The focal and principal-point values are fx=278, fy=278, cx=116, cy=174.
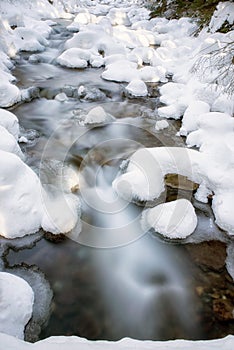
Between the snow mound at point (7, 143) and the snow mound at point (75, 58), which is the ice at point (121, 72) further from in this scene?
the snow mound at point (7, 143)

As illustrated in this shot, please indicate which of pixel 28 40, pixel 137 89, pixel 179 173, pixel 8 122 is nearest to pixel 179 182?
pixel 179 173

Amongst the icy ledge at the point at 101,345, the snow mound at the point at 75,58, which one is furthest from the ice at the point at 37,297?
the snow mound at the point at 75,58

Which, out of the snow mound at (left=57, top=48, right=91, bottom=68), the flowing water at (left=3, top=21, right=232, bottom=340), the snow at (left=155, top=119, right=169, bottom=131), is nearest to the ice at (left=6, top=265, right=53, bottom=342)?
the flowing water at (left=3, top=21, right=232, bottom=340)

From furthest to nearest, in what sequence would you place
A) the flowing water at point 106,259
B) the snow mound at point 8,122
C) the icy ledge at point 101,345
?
the snow mound at point 8,122
the flowing water at point 106,259
the icy ledge at point 101,345

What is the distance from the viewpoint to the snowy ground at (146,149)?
2.96m

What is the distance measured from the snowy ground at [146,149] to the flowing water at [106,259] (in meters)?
0.20

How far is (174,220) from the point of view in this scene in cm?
305

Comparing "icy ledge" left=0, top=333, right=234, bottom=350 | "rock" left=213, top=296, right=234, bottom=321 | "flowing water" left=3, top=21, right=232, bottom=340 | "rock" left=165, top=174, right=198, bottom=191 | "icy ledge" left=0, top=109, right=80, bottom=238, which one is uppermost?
"icy ledge" left=0, top=333, right=234, bottom=350

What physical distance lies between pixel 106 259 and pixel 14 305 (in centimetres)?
106

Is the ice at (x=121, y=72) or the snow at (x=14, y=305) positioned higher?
the snow at (x=14, y=305)

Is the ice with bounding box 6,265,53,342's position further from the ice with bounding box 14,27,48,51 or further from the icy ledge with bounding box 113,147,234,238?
the ice with bounding box 14,27,48,51

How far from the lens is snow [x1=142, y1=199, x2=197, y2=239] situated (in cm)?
305

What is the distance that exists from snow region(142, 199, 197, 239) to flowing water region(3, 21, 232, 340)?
131mm

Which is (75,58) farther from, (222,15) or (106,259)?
(106,259)
